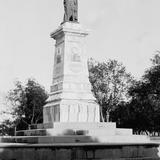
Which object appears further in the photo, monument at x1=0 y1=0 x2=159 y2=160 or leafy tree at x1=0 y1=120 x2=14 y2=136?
leafy tree at x1=0 y1=120 x2=14 y2=136

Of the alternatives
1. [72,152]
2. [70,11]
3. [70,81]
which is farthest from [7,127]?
[72,152]

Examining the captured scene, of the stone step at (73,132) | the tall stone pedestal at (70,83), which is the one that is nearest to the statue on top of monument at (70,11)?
the tall stone pedestal at (70,83)

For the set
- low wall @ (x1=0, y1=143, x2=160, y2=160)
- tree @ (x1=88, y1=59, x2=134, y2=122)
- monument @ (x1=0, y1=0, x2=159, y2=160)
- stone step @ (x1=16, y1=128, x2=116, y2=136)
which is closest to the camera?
low wall @ (x1=0, y1=143, x2=160, y2=160)

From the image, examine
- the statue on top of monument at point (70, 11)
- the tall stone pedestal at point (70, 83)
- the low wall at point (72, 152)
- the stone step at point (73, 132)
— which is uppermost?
the statue on top of monument at point (70, 11)

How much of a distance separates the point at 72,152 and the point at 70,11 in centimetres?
1395

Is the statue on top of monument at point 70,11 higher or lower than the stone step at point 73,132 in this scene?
higher

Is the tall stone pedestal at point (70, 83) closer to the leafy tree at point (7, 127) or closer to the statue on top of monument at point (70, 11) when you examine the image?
the statue on top of monument at point (70, 11)

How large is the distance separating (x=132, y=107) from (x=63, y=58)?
34.4m

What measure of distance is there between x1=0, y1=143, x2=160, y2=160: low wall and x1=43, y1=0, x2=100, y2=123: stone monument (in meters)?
8.34

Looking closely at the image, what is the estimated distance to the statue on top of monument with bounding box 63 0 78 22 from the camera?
84.9ft

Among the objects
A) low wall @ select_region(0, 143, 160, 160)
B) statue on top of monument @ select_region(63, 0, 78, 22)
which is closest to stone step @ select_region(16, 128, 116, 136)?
low wall @ select_region(0, 143, 160, 160)

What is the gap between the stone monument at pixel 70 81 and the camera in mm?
23500

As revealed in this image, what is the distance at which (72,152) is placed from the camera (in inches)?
559

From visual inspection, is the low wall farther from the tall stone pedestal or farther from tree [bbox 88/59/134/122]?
tree [bbox 88/59/134/122]
